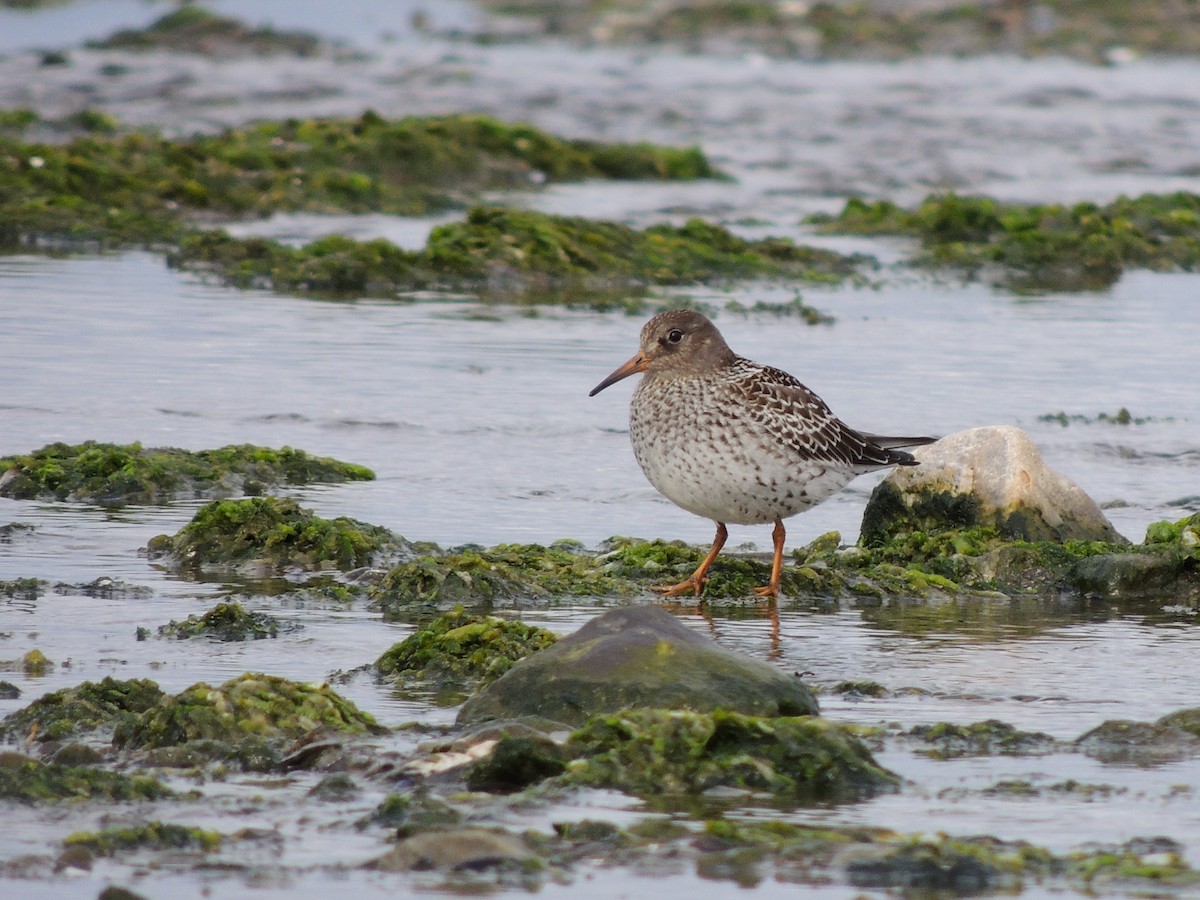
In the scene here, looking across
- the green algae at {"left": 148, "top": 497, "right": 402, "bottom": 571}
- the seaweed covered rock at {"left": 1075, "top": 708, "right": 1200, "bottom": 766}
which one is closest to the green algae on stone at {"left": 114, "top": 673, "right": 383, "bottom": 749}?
the seaweed covered rock at {"left": 1075, "top": 708, "right": 1200, "bottom": 766}

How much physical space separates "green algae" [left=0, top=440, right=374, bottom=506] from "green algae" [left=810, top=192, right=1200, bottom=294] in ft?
28.3

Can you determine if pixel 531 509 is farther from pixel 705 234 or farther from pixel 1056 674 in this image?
pixel 705 234

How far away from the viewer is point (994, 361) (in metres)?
13.1

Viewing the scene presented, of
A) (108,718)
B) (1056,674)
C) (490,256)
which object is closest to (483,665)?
(108,718)

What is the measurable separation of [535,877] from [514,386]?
7662 mm

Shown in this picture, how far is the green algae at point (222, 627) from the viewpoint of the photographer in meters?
6.64

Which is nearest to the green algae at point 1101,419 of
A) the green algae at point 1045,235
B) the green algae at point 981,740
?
the green algae at point 1045,235

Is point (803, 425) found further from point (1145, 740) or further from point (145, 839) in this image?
point (145, 839)

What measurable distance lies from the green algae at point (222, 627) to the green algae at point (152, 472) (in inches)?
94.1

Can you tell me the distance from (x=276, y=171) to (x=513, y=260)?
4.66m

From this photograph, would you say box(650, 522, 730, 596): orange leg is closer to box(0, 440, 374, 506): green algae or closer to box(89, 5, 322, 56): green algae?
box(0, 440, 374, 506): green algae

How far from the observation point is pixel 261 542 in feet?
25.9

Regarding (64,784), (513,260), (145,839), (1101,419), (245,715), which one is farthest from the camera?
(513,260)

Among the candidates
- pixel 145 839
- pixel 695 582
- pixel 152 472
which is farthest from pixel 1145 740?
pixel 152 472
